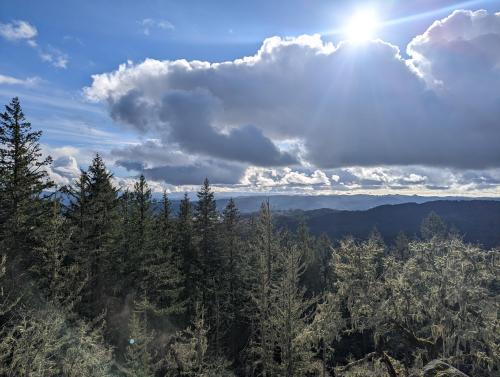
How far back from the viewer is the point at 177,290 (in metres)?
Answer: 37.2

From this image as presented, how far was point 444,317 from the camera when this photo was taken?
20.8 m

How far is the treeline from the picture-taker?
1958 cm

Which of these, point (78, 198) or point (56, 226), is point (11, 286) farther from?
point (78, 198)

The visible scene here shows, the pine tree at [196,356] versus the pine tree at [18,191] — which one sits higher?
the pine tree at [18,191]

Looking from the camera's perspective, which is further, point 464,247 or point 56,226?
point 464,247

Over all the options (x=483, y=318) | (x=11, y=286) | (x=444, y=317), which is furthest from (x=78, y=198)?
(x=483, y=318)

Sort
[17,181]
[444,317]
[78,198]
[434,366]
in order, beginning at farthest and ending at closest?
[78,198] → [17,181] → [444,317] → [434,366]

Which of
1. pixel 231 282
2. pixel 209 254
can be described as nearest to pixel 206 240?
pixel 209 254

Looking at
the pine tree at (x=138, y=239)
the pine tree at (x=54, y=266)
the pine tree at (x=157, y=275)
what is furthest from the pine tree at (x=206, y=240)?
the pine tree at (x=54, y=266)

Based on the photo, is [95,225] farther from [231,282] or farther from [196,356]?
[231,282]

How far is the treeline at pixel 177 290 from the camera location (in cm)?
1958

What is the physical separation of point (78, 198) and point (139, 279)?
9435 millimetres

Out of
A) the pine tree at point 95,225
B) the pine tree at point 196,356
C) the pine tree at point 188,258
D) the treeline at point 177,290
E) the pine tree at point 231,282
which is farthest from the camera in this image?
the pine tree at point 231,282

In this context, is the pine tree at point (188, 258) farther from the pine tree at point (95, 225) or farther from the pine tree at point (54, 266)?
the pine tree at point (54, 266)
